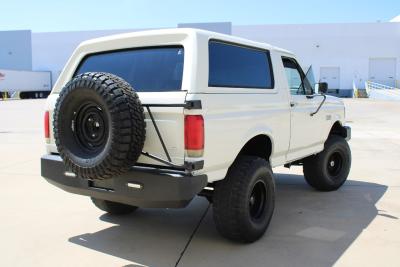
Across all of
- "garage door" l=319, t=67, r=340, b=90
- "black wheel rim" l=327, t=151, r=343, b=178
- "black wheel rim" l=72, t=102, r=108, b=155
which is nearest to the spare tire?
"black wheel rim" l=72, t=102, r=108, b=155

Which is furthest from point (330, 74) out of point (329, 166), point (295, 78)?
point (295, 78)

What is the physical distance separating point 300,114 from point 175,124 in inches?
92.0

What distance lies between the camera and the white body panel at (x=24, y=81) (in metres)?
50.8

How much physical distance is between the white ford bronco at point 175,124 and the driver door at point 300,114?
133 millimetres

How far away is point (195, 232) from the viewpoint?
198 inches

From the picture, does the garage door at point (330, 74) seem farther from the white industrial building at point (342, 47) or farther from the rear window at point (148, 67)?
the rear window at point (148, 67)

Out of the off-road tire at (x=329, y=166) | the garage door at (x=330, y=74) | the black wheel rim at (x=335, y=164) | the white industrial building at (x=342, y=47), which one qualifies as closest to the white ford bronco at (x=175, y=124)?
the off-road tire at (x=329, y=166)

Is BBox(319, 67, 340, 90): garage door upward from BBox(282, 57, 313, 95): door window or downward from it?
upward

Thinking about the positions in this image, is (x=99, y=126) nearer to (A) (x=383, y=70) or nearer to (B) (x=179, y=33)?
(B) (x=179, y=33)

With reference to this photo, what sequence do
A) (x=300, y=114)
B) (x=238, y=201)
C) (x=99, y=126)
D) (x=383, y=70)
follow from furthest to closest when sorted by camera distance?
1. (x=383, y=70)
2. (x=300, y=114)
3. (x=238, y=201)
4. (x=99, y=126)

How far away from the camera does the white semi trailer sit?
2002 inches

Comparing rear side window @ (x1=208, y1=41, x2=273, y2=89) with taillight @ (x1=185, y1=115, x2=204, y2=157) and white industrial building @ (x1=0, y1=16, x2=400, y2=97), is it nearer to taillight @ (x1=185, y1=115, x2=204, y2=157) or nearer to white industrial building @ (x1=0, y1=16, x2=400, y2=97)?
taillight @ (x1=185, y1=115, x2=204, y2=157)

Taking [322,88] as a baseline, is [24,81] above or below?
above

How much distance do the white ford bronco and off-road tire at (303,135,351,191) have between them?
1467 mm
